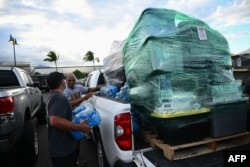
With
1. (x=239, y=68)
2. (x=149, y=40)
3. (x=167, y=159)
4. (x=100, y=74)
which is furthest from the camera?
(x=239, y=68)

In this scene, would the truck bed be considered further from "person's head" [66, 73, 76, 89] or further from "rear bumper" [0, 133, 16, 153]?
"person's head" [66, 73, 76, 89]

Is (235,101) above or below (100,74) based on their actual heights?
below

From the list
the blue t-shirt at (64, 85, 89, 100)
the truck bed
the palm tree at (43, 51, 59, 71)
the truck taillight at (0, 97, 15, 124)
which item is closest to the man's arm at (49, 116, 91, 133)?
the truck bed

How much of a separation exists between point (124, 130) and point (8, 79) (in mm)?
4724

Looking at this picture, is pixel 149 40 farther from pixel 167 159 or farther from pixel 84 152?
pixel 84 152

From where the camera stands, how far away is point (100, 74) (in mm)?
6355

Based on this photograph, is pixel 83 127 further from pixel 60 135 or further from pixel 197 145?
pixel 197 145

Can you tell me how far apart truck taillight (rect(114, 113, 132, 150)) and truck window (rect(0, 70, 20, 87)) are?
14.6 feet

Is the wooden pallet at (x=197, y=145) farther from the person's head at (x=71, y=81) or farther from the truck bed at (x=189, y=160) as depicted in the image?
the person's head at (x=71, y=81)

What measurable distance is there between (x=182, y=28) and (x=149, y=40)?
451 millimetres

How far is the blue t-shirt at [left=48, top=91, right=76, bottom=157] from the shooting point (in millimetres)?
2639

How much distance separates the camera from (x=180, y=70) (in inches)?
101

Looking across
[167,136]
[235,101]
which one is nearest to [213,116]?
[235,101]

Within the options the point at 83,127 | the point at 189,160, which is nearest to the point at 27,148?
the point at 83,127
